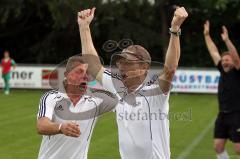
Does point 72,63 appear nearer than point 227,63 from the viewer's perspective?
Yes

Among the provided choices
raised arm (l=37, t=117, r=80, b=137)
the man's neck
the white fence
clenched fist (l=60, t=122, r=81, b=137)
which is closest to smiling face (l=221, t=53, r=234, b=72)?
the man's neck

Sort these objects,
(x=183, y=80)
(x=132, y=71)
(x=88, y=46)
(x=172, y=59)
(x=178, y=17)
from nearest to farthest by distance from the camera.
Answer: (x=178, y=17), (x=172, y=59), (x=132, y=71), (x=88, y=46), (x=183, y=80)

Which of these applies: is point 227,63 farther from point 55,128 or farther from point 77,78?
point 55,128

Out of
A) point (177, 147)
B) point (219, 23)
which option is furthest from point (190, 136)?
point (219, 23)

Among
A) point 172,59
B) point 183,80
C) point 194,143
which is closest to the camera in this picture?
point 172,59

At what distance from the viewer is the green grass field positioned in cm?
1170

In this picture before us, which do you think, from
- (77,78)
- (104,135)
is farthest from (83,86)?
(104,135)

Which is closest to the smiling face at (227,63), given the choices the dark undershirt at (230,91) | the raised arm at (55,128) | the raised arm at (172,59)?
the dark undershirt at (230,91)

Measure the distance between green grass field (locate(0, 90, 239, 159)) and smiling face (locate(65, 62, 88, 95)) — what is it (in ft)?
20.6

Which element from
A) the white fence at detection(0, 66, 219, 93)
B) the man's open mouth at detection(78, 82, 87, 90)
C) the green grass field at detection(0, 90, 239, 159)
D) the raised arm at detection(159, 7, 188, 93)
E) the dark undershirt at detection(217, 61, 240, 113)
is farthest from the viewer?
the white fence at detection(0, 66, 219, 93)

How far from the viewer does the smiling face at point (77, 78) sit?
194 inches

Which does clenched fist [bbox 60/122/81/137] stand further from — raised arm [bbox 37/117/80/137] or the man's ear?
the man's ear

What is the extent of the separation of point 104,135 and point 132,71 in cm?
952

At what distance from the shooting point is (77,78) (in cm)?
495
